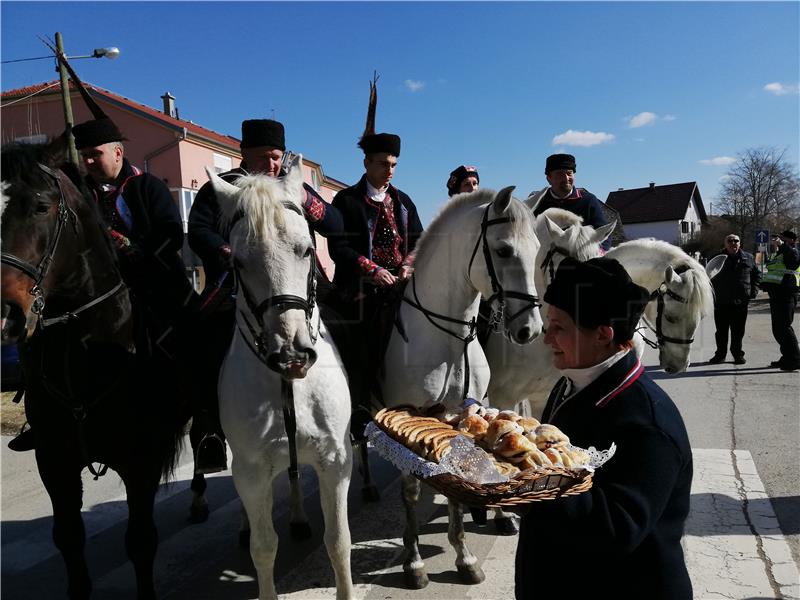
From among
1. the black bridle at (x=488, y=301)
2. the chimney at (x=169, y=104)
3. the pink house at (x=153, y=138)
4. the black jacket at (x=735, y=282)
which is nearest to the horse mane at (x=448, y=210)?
the black bridle at (x=488, y=301)

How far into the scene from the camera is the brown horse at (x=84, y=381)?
98.1 inches

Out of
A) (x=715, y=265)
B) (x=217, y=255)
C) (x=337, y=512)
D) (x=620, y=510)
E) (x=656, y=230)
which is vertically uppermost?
(x=656, y=230)

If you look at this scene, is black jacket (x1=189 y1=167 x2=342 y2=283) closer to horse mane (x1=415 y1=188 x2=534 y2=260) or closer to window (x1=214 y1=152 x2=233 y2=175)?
horse mane (x1=415 y1=188 x2=534 y2=260)

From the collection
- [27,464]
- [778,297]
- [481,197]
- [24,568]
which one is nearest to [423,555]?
[481,197]

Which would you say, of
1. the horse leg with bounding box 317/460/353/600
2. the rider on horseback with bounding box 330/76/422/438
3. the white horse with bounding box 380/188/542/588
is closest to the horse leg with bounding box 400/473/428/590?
the white horse with bounding box 380/188/542/588

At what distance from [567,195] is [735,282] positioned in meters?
6.20

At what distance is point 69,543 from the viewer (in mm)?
2795

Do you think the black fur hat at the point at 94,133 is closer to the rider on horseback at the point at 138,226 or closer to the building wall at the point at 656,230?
the rider on horseback at the point at 138,226

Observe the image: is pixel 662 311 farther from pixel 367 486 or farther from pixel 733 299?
pixel 733 299

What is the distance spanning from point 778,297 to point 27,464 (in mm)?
11592

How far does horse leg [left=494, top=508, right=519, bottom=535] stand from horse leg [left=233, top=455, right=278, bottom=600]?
1.91m

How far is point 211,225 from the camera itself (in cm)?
312

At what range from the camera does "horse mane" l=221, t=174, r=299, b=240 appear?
2301 millimetres

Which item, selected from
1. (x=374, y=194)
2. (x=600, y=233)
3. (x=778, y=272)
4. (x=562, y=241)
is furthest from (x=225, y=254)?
(x=778, y=272)
